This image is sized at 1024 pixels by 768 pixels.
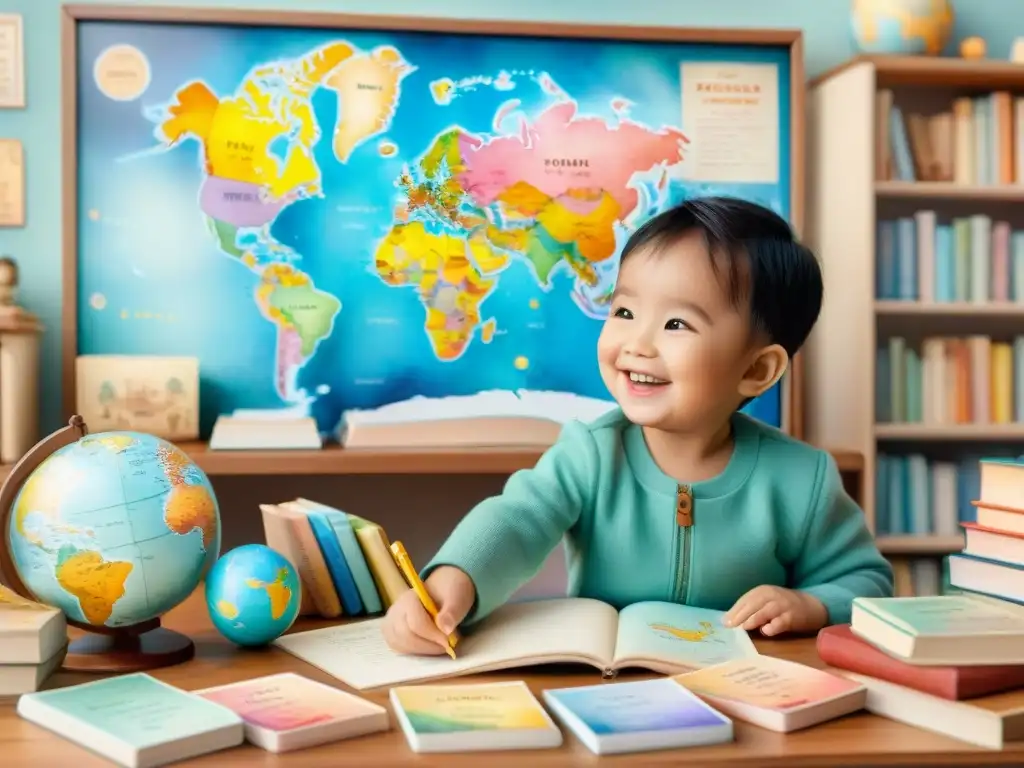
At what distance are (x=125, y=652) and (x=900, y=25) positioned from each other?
2.26 m

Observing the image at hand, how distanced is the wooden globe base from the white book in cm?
4

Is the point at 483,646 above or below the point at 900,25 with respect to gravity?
below

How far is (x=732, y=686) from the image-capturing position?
0.89m

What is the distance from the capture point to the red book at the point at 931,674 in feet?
2.71

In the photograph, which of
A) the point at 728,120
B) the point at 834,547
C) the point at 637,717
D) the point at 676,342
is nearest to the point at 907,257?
the point at 728,120

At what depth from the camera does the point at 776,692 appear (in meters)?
0.88

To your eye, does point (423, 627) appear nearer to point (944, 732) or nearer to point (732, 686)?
point (732, 686)

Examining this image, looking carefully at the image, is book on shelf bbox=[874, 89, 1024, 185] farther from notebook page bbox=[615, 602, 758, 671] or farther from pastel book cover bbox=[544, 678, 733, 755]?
pastel book cover bbox=[544, 678, 733, 755]

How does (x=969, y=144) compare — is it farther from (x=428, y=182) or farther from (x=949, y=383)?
(x=428, y=182)

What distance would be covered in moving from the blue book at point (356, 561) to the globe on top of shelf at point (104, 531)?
184 mm

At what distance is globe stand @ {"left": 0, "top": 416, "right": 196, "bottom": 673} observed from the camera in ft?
3.23

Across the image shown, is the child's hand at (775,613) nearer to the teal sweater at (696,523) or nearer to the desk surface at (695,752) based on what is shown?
the teal sweater at (696,523)

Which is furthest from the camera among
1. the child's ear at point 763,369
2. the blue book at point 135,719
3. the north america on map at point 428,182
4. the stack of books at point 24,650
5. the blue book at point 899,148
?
the blue book at point 899,148

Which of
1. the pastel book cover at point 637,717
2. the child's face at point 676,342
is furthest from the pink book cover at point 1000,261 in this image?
the pastel book cover at point 637,717
